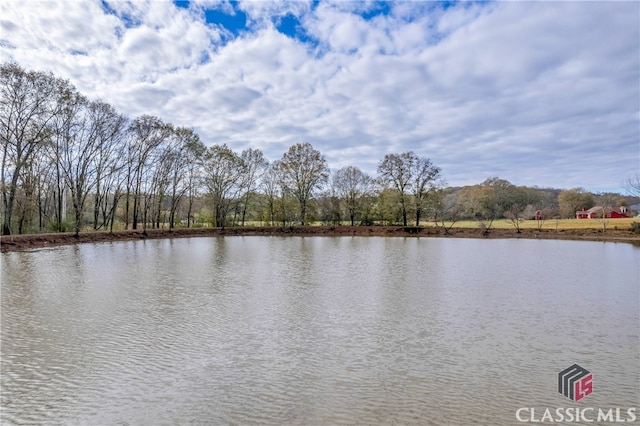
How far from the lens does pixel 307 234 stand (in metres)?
40.8

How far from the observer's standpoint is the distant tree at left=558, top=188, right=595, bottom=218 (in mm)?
67438

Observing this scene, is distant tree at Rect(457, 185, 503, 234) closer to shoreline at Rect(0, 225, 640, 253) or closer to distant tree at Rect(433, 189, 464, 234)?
distant tree at Rect(433, 189, 464, 234)

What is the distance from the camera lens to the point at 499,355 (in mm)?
5348

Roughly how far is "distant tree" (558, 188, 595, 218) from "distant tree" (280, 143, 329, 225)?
52.2 metres

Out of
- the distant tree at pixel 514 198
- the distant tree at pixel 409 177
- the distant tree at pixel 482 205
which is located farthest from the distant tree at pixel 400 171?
the distant tree at pixel 514 198

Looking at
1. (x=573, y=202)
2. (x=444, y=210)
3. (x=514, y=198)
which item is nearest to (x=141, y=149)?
(x=444, y=210)

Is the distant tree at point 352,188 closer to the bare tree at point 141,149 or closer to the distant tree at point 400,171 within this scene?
the distant tree at point 400,171

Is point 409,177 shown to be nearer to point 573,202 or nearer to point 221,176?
point 221,176

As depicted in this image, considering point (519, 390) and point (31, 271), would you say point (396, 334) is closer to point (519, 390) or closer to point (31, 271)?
point (519, 390)

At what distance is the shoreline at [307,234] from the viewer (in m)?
22.3

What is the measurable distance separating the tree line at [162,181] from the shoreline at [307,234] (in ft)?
7.62

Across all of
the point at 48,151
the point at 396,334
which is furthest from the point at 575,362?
the point at 48,151

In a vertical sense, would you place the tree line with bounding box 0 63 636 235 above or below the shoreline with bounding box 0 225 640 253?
above

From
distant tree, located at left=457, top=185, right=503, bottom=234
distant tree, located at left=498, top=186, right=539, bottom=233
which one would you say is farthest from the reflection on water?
distant tree, located at left=498, top=186, right=539, bottom=233
